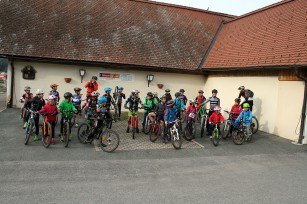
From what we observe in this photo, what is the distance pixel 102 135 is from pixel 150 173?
2296 mm

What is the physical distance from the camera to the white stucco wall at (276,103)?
1057 cm

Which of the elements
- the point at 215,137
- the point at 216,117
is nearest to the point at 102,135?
the point at 215,137

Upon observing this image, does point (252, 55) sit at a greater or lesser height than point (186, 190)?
greater

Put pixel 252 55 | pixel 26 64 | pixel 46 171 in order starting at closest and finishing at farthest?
pixel 46 171 → pixel 252 55 → pixel 26 64

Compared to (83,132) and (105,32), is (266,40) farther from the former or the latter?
(83,132)

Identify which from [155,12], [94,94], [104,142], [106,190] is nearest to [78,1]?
[155,12]

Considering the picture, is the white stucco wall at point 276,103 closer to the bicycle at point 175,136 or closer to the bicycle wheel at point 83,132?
the bicycle at point 175,136

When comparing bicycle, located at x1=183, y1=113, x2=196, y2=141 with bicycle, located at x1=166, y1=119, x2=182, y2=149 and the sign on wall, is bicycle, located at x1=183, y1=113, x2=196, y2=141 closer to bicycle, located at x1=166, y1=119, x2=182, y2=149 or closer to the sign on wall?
bicycle, located at x1=166, y1=119, x2=182, y2=149

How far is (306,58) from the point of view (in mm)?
9977

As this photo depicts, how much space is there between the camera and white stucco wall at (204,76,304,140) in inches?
416

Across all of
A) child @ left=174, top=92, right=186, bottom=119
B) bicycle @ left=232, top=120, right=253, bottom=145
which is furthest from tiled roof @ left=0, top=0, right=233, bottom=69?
bicycle @ left=232, top=120, right=253, bottom=145

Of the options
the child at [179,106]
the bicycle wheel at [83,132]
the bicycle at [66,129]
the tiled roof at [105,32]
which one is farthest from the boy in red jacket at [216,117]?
the tiled roof at [105,32]

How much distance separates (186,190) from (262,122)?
26.2ft

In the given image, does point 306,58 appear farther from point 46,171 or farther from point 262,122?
point 46,171
